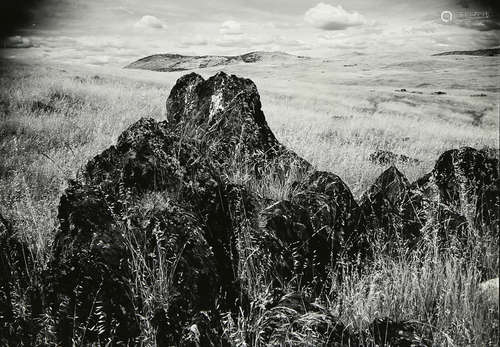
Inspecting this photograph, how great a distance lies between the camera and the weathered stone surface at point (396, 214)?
322cm

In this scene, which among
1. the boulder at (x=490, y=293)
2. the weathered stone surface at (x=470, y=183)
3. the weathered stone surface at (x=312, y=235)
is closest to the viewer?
the boulder at (x=490, y=293)

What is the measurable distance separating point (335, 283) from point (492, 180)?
2.36 meters

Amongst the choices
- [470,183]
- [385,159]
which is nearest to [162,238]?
[470,183]

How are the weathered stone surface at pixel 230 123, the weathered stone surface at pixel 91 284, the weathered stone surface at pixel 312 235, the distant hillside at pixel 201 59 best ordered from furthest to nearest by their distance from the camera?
the distant hillside at pixel 201 59 → the weathered stone surface at pixel 230 123 → the weathered stone surface at pixel 312 235 → the weathered stone surface at pixel 91 284

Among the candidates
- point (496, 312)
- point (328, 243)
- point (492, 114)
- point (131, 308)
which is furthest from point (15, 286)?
point (492, 114)

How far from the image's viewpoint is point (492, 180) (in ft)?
12.6

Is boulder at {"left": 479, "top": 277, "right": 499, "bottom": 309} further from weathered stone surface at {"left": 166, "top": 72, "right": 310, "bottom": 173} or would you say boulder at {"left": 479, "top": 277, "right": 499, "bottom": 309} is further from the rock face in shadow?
weathered stone surface at {"left": 166, "top": 72, "right": 310, "bottom": 173}

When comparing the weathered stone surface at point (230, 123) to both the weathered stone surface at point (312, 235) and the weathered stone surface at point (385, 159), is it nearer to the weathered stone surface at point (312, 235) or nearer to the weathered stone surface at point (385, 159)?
the weathered stone surface at point (312, 235)

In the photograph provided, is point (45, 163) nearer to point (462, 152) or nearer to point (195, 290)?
point (195, 290)

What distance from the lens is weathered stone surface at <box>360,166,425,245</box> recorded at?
3219mm

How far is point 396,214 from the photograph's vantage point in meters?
3.31

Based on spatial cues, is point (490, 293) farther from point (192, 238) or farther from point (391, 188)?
point (192, 238)

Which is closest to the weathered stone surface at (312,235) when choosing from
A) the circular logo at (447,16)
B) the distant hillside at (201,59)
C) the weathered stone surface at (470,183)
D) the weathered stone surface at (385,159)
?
the weathered stone surface at (470,183)

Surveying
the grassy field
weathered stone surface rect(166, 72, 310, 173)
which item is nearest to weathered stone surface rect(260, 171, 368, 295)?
the grassy field
